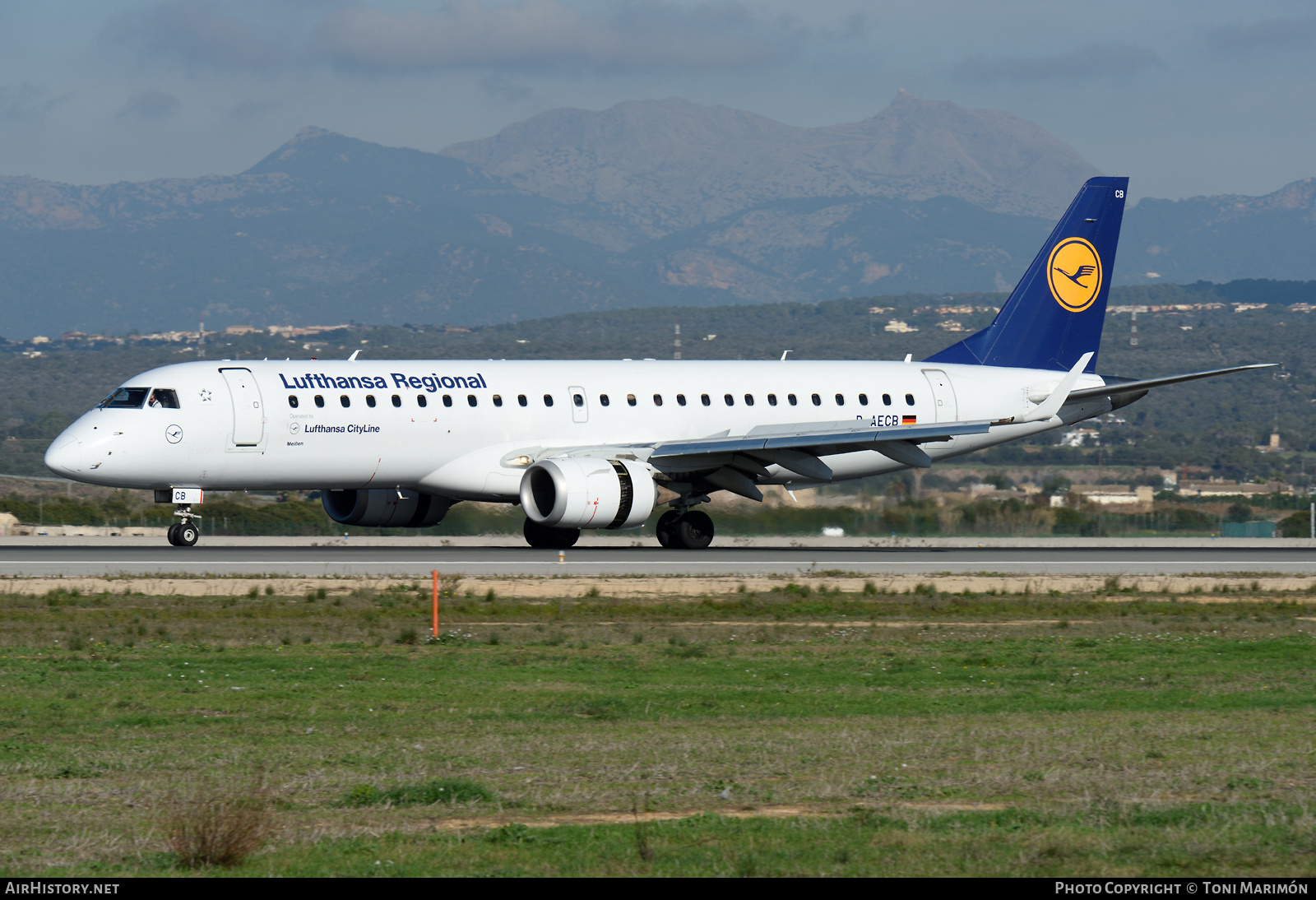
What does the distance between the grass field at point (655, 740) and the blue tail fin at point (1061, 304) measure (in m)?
22.1

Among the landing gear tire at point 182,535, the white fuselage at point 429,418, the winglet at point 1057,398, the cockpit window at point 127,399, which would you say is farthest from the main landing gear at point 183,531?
the winglet at point 1057,398

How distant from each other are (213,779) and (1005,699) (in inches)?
330

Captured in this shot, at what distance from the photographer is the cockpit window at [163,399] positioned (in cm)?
3544

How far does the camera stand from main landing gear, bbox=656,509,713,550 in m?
40.3

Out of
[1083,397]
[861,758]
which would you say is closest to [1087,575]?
Result: [1083,397]

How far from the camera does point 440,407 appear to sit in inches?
1467

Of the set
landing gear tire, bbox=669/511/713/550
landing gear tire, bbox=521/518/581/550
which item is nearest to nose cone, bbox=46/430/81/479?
landing gear tire, bbox=521/518/581/550

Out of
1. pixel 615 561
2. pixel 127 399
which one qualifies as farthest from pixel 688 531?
pixel 127 399

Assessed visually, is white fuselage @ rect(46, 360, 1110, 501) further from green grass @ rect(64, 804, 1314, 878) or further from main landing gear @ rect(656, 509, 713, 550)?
green grass @ rect(64, 804, 1314, 878)

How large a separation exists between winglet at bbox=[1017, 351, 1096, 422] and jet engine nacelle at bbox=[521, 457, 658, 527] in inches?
434

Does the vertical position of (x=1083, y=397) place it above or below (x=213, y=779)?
above

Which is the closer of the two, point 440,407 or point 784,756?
point 784,756

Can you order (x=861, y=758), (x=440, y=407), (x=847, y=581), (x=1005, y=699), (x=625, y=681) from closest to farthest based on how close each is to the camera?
1. (x=861, y=758)
2. (x=1005, y=699)
3. (x=625, y=681)
4. (x=847, y=581)
5. (x=440, y=407)

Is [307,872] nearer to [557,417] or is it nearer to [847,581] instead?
[847,581]
